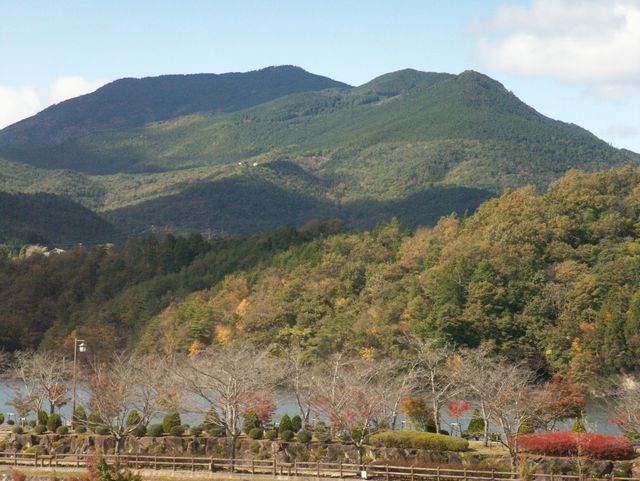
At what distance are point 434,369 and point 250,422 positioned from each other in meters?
18.7

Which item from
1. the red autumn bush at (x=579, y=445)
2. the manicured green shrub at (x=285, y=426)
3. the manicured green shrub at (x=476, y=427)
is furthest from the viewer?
the manicured green shrub at (x=476, y=427)

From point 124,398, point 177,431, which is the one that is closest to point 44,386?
point 124,398

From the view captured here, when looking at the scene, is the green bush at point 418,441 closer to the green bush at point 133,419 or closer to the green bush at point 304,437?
the green bush at point 304,437

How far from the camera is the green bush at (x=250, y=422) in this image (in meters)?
62.3

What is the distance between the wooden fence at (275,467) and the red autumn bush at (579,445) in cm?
218

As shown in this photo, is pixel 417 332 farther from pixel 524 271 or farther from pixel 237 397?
pixel 237 397

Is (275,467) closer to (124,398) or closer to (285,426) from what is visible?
(285,426)

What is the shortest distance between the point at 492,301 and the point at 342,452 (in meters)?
47.6

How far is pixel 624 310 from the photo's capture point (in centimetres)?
9850

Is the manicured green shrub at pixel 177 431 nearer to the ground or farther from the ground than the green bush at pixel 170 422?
nearer to the ground

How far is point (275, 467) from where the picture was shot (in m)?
54.0

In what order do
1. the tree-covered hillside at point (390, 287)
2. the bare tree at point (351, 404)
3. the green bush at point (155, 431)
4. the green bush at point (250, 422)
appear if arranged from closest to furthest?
1. the bare tree at point (351, 404)
2. the green bush at point (250, 422)
3. the green bush at point (155, 431)
4. the tree-covered hillside at point (390, 287)

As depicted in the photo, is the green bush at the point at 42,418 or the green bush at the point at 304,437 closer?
the green bush at the point at 304,437

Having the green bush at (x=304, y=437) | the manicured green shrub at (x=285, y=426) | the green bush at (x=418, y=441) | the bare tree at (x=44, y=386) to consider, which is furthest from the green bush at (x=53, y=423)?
the green bush at (x=418, y=441)
